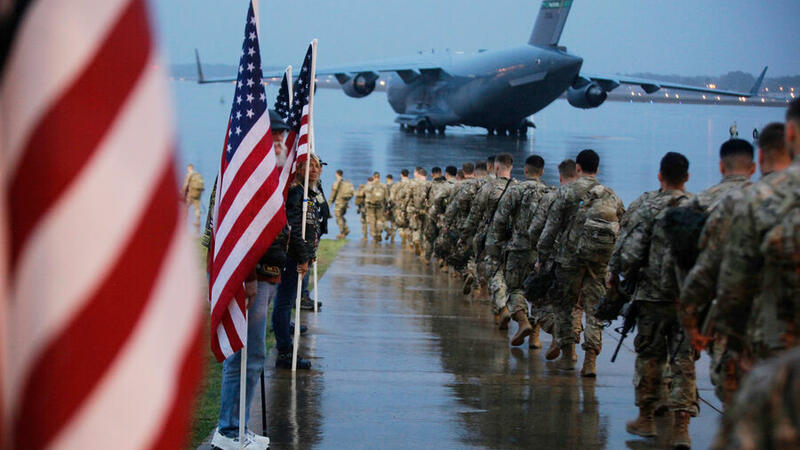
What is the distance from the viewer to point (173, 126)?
6.03ft

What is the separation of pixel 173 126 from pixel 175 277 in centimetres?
28

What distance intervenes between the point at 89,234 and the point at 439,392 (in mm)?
6965

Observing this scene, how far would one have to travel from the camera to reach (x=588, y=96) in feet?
197

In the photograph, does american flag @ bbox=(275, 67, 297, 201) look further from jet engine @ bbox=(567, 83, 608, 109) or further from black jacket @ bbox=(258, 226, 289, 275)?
jet engine @ bbox=(567, 83, 608, 109)

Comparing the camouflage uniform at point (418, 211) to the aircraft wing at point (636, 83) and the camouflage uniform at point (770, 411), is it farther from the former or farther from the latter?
the aircraft wing at point (636, 83)

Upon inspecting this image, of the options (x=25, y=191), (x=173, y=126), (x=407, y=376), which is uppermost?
(x=173, y=126)

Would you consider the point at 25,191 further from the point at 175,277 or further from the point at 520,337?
the point at 520,337

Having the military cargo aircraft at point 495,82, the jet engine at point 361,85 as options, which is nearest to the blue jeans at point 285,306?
the military cargo aircraft at point 495,82

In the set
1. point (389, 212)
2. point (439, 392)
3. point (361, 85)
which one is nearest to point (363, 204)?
point (389, 212)

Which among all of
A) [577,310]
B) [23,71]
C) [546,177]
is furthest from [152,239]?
[546,177]

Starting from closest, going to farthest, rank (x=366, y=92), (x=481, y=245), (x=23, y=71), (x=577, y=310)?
(x=23, y=71) → (x=577, y=310) → (x=481, y=245) → (x=366, y=92)

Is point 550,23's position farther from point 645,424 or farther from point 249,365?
point 249,365

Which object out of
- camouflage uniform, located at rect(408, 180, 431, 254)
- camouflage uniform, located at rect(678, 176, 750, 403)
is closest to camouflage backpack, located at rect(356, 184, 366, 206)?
camouflage uniform, located at rect(408, 180, 431, 254)

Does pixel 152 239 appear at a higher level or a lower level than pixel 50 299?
higher
